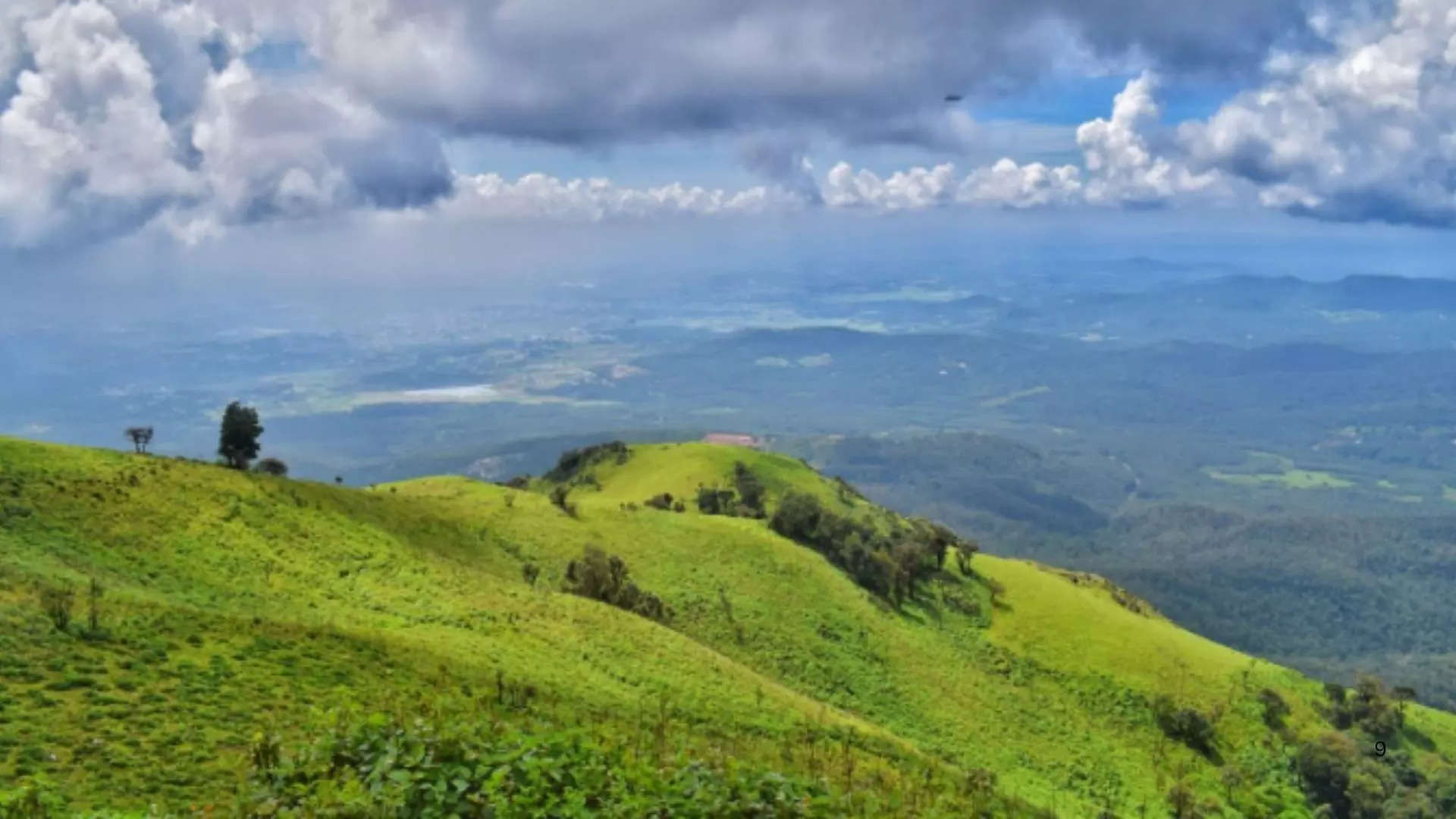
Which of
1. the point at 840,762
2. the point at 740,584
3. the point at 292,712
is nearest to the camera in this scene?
the point at 292,712

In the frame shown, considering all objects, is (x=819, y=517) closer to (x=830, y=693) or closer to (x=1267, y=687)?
(x=830, y=693)

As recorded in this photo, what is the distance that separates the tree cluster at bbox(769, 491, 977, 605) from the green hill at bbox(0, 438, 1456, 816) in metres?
2.77

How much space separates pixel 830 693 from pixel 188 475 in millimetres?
36227

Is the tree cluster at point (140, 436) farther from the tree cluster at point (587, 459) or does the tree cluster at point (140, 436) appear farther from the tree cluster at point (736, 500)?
the tree cluster at point (587, 459)

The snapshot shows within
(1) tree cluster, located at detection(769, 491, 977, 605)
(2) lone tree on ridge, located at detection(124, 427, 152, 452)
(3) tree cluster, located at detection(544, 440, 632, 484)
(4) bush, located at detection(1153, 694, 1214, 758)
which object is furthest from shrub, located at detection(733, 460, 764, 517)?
(2) lone tree on ridge, located at detection(124, 427, 152, 452)

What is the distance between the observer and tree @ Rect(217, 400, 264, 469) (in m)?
51.2

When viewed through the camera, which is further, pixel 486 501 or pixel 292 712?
pixel 486 501

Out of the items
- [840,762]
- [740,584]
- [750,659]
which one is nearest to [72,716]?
[840,762]

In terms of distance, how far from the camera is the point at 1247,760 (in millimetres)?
57469

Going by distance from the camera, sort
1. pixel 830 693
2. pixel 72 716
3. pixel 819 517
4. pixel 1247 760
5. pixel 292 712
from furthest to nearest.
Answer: pixel 819 517
pixel 1247 760
pixel 830 693
pixel 292 712
pixel 72 716

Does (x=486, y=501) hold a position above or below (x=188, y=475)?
below

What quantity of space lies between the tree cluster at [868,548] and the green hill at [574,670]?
2.77 m

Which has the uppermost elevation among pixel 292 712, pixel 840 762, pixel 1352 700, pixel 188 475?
pixel 188 475

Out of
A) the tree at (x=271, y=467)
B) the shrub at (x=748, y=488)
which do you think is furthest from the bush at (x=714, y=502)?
the tree at (x=271, y=467)
